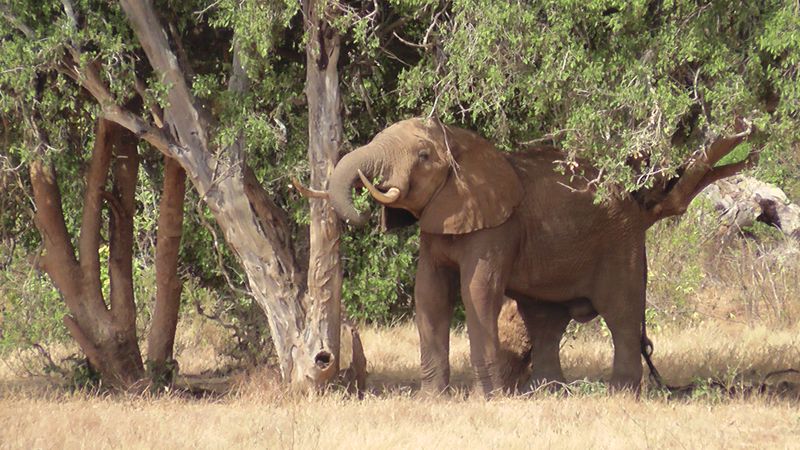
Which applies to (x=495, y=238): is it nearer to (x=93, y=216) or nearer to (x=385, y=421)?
(x=385, y=421)

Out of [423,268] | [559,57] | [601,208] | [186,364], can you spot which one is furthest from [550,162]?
[186,364]

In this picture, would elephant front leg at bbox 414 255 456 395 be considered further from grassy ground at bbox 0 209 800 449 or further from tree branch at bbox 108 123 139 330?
tree branch at bbox 108 123 139 330

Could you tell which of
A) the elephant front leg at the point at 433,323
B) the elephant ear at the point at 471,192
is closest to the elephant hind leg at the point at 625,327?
the elephant ear at the point at 471,192

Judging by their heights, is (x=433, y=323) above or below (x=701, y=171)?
below

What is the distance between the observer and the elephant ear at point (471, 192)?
1169cm

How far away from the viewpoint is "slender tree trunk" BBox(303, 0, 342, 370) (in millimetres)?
11617

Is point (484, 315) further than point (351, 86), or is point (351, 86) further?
point (351, 86)

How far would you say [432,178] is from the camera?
1170cm

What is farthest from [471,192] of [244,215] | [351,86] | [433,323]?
[244,215]

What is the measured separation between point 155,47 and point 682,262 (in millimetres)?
9575

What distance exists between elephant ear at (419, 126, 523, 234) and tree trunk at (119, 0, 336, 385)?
1.36 metres

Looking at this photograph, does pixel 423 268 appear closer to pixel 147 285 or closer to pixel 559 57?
pixel 559 57

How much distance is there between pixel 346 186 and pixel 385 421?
79.8 inches

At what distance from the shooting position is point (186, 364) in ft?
52.8
